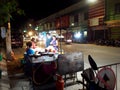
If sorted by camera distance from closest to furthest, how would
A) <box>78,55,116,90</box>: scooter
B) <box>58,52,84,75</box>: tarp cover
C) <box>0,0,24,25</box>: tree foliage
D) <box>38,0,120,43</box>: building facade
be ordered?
1. <box>78,55,116,90</box>: scooter
2. <box>58,52,84,75</box>: tarp cover
3. <box>0,0,24,25</box>: tree foliage
4. <box>38,0,120,43</box>: building facade

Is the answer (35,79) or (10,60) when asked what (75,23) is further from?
(35,79)

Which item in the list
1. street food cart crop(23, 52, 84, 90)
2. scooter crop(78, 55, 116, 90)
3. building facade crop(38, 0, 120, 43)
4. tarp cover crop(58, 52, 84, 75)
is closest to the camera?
scooter crop(78, 55, 116, 90)

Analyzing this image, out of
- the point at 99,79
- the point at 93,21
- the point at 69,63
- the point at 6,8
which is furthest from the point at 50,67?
the point at 93,21

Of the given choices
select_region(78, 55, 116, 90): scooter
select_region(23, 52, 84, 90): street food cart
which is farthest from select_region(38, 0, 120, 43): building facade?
select_region(78, 55, 116, 90): scooter

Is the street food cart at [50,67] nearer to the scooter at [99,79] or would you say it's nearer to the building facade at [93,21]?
the scooter at [99,79]

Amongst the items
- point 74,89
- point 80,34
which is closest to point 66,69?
point 74,89

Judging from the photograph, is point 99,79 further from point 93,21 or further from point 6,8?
point 93,21

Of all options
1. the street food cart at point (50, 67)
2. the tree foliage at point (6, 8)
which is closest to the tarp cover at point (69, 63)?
the street food cart at point (50, 67)

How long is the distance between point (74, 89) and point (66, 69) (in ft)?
2.74

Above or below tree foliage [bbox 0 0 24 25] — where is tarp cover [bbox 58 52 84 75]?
below

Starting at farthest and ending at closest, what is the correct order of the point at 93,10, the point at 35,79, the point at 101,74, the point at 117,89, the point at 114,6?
the point at 93,10 → the point at 114,6 → the point at 35,79 → the point at 117,89 → the point at 101,74

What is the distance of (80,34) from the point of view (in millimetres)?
44688

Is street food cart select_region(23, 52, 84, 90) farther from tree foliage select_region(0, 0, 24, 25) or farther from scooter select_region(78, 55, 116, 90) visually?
tree foliage select_region(0, 0, 24, 25)

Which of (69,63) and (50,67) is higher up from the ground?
(69,63)
